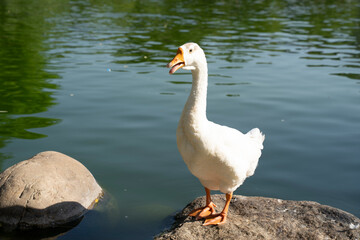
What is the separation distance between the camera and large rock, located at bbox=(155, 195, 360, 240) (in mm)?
5504

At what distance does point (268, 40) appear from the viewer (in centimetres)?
2072

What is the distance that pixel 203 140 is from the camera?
5004 millimetres

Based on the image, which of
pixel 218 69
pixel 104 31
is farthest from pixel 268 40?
pixel 104 31

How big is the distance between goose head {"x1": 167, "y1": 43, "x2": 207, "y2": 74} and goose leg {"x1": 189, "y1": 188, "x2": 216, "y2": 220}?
1.87 m

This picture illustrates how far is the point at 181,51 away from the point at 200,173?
155 cm

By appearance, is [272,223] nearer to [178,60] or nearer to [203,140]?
[203,140]

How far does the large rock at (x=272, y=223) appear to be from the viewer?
5.50 meters

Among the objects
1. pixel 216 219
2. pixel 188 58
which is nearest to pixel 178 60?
pixel 188 58

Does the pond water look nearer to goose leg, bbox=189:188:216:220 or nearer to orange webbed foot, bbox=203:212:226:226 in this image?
goose leg, bbox=189:188:216:220

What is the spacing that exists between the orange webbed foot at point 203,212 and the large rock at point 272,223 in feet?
0.25

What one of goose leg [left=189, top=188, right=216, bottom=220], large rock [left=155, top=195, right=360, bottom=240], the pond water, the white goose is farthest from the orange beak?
the pond water

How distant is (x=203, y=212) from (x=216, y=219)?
25 centimetres

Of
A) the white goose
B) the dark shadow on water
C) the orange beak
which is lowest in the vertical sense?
the dark shadow on water

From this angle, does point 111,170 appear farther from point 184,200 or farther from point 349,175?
point 349,175
